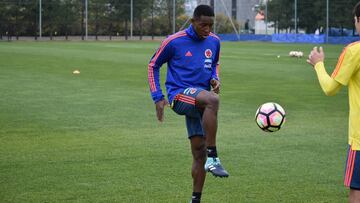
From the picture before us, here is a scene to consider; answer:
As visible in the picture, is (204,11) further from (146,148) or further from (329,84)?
(146,148)

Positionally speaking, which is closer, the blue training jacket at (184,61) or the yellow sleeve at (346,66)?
the yellow sleeve at (346,66)

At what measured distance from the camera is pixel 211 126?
7.36m

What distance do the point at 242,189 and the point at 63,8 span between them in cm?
7509

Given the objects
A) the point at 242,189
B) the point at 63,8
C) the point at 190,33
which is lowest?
the point at 242,189

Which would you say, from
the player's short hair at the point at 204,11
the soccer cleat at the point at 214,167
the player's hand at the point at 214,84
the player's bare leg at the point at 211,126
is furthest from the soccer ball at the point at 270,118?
the player's short hair at the point at 204,11

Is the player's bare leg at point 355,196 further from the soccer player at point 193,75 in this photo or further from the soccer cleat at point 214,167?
the soccer player at point 193,75

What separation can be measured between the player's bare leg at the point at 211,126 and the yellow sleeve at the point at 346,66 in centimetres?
183

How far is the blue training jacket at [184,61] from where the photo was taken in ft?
25.8

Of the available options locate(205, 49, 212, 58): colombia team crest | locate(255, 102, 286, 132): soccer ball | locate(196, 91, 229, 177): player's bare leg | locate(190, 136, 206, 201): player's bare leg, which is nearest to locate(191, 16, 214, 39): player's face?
locate(205, 49, 212, 58): colombia team crest

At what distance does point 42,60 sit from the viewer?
36.7 metres

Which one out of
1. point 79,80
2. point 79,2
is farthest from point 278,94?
point 79,2

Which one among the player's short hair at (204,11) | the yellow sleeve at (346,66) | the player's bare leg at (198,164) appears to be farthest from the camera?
the player's bare leg at (198,164)

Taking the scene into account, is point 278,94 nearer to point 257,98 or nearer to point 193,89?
point 257,98

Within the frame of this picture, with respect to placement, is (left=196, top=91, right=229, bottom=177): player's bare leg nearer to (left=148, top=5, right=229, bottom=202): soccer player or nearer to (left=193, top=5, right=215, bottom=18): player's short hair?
(left=148, top=5, right=229, bottom=202): soccer player
